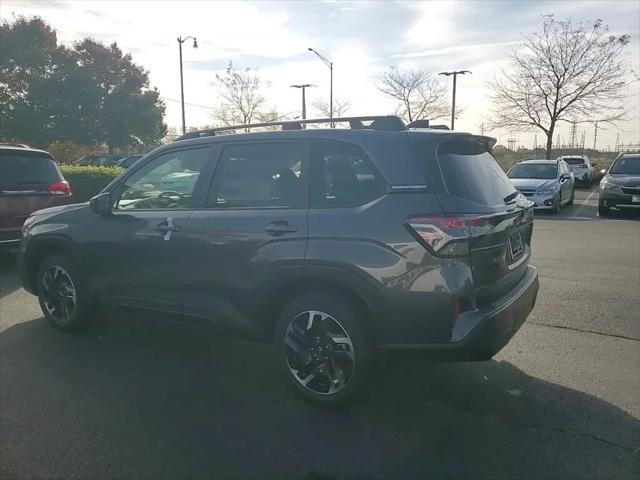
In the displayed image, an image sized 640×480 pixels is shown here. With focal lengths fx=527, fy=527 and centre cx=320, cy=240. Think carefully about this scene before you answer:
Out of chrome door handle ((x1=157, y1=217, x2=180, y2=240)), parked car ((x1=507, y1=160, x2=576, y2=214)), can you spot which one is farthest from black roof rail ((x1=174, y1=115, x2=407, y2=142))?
parked car ((x1=507, y1=160, x2=576, y2=214))

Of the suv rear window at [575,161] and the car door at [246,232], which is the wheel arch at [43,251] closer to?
the car door at [246,232]

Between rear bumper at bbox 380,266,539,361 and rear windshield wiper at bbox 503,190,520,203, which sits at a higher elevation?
rear windshield wiper at bbox 503,190,520,203

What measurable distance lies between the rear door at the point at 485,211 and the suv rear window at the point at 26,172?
21.9ft

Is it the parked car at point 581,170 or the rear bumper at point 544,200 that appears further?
the parked car at point 581,170

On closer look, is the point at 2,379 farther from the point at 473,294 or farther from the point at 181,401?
the point at 473,294

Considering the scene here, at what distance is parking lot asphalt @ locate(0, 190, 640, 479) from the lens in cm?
286

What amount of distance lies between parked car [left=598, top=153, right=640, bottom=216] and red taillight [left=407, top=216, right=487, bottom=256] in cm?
1265

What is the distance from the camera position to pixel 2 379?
391cm

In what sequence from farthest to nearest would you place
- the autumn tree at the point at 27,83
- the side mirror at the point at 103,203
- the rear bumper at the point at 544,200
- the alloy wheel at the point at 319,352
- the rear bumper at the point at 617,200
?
1. the autumn tree at the point at 27,83
2. the rear bumper at the point at 544,200
3. the rear bumper at the point at 617,200
4. the side mirror at the point at 103,203
5. the alloy wheel at the point at 319,352

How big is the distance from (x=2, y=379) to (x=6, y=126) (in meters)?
39.2

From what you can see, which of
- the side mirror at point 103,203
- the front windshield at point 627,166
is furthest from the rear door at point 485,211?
the front windshield at point 627,166

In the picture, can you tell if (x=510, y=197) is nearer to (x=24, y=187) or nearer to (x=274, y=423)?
(x=274, y=423)

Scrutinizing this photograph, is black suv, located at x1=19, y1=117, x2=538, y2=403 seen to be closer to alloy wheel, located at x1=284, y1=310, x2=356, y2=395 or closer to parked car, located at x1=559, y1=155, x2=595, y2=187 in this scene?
alloy wheel, located at x1=284, y1=310, x2=356, y2=395

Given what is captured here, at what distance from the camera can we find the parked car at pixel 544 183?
47.9ft
